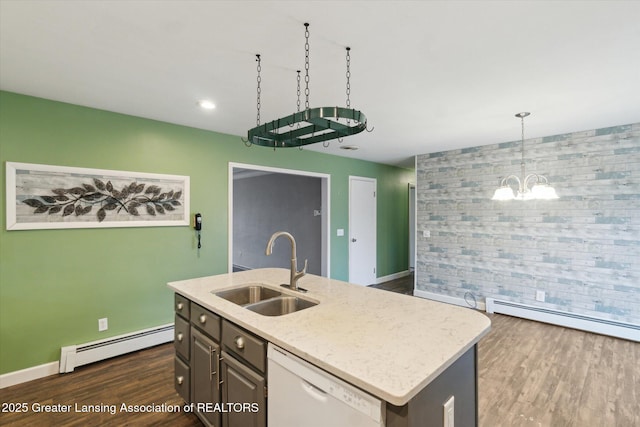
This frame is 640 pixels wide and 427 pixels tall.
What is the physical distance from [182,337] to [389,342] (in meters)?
1.54

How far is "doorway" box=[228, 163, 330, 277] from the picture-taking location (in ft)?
16.9

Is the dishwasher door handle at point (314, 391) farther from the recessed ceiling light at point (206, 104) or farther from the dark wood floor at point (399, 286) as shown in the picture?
the dark wood floor at point (399, 286)

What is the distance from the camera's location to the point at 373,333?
1364 mm

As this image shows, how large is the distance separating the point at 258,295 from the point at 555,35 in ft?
8.16

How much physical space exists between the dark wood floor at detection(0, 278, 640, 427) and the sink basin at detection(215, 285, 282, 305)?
852 millimetres

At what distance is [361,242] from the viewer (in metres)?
5.64

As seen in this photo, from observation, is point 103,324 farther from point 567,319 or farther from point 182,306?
point 567,319

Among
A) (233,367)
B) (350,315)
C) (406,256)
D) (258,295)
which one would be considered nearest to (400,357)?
(350,315)

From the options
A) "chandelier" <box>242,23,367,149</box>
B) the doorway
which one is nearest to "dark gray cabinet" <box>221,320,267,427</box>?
"chandelier" <box>242,23,367,149</box>

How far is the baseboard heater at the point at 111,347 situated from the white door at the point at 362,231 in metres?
3.15

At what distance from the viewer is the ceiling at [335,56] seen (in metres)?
1.54

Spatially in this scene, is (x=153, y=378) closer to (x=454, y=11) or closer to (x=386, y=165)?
(x=454, y=11)

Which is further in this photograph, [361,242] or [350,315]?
[361,242]

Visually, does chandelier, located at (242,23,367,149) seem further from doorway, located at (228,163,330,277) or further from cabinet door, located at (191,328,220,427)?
doorway, located at (228,163,330,277)
